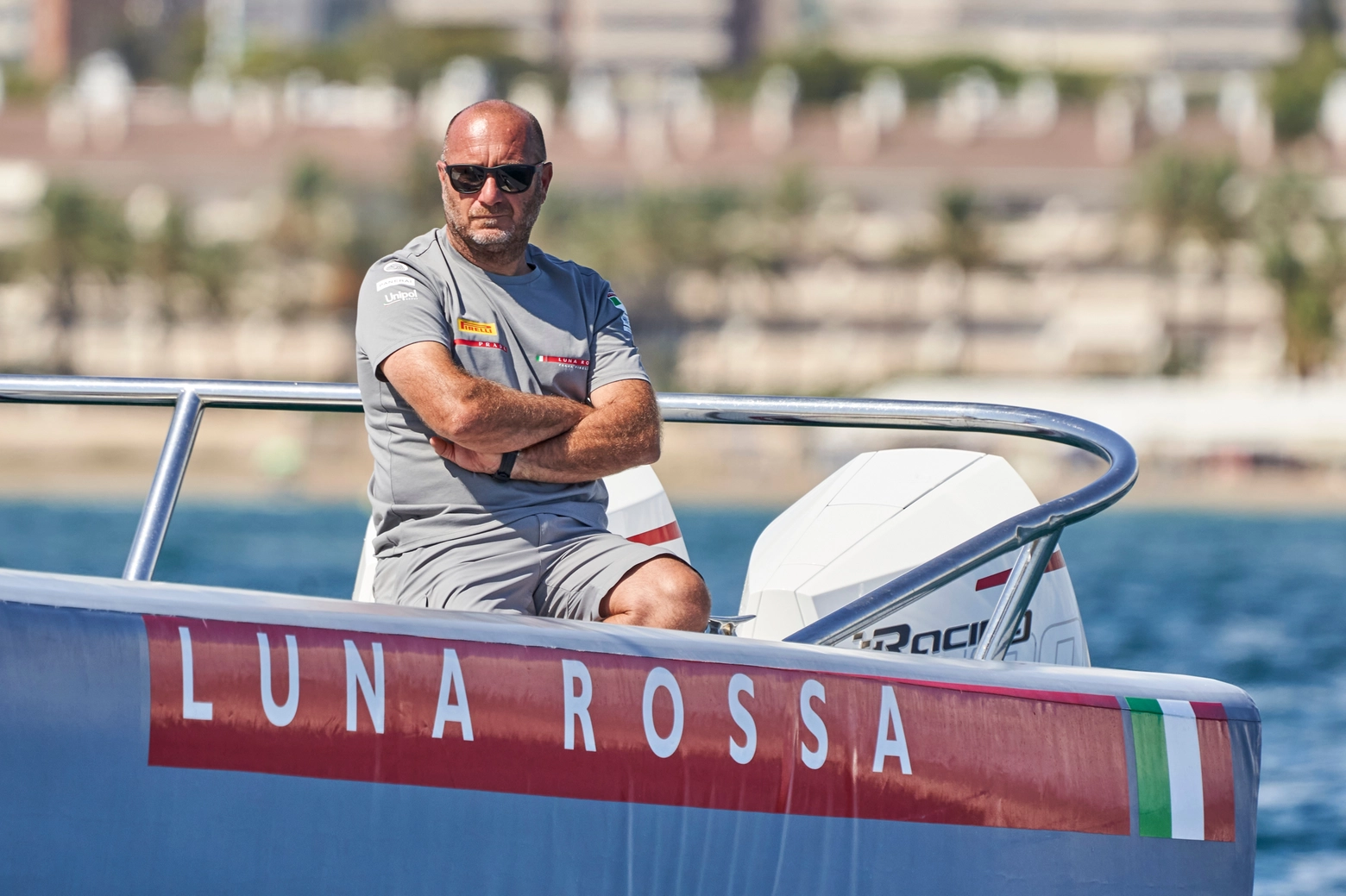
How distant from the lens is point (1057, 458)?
172 ft

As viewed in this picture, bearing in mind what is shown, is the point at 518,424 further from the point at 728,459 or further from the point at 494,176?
the point at 728,459

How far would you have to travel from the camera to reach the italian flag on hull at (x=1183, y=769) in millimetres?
2592

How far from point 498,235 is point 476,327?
14 centimetres

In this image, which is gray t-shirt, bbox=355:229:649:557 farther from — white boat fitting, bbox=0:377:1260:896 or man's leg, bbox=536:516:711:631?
white boat fitting, bbox=0:377:1260:896

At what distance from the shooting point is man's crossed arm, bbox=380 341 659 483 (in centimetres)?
270

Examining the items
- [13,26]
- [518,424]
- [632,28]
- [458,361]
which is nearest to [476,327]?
[458,361]

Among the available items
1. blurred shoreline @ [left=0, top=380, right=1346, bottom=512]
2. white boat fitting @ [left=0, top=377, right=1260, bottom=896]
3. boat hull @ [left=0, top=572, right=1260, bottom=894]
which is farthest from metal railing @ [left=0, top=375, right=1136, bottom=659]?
blurred shoreline @ [left=0, top=380, right=1346, bottom=512]

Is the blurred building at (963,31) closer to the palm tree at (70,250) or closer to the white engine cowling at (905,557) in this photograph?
the palm tree at (70,250)

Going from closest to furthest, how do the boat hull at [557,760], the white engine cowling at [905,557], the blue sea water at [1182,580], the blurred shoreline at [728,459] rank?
the boat hull at [557,760]
the white engine cowling at [905,557]
the blue sea water at [1182,580]
the blurred shoreline at [728,459]

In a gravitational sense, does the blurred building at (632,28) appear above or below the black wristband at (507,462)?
above

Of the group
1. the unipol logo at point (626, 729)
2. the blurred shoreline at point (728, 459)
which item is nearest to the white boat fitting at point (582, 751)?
the unipol logo at point (626, 729)

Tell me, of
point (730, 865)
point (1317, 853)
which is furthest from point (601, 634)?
point (1317, 853)

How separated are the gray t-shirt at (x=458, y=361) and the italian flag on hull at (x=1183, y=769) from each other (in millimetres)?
850

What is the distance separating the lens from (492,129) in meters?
2.84
